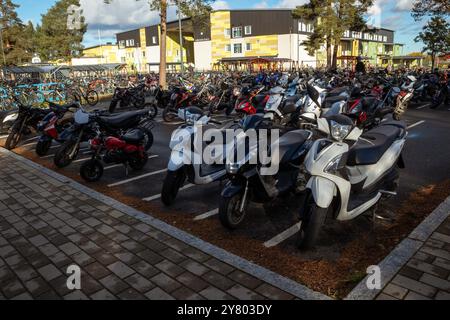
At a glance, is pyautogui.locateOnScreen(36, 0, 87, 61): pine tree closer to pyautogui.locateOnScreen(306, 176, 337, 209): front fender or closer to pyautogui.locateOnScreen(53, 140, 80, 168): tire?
pyautogui.locateOnScreen(53, 140, 80, 168): tire

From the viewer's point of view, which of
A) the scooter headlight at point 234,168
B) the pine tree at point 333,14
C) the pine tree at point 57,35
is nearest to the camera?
the scooter headlight at point 234,168

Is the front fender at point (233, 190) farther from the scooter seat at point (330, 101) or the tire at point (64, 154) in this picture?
the scooter seat at point (330, 101)

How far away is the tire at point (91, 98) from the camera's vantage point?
59.5ft

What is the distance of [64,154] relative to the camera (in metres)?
7.18

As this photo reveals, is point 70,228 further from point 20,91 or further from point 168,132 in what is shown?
point 20,91

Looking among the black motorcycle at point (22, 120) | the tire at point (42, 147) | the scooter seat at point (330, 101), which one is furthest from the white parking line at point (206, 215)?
the black motorcycle at point (22, 120)

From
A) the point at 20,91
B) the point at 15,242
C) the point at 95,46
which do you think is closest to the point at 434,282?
the point at 15,242

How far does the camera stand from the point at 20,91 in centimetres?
1673

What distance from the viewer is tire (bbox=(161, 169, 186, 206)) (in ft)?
16.8

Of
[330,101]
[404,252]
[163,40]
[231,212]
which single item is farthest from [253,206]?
[163,40]

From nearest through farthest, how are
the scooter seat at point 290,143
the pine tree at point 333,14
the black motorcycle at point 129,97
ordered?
the scooter seat at point 290,143 < the black motorcycle at point 129,97 < the pine tree at point 333,14

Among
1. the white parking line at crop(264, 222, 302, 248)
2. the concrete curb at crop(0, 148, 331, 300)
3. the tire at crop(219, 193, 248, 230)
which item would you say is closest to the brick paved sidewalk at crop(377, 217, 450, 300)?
the concrete curb at crop(0, 148, 331, 300)

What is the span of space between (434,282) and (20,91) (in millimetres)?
18303

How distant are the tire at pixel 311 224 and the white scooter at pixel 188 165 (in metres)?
1.97
